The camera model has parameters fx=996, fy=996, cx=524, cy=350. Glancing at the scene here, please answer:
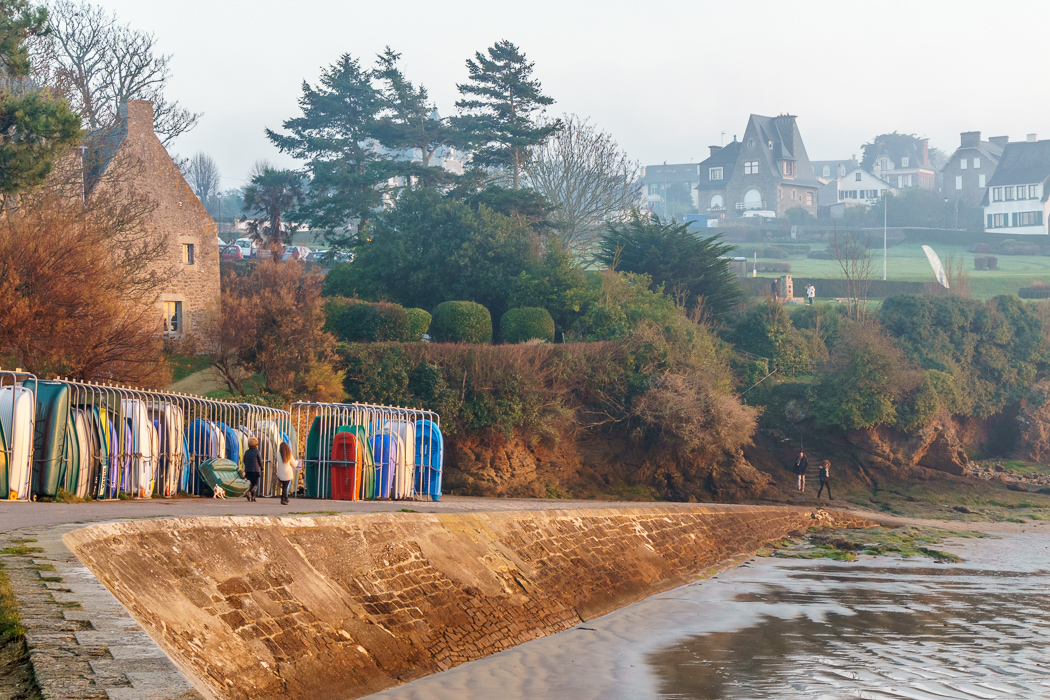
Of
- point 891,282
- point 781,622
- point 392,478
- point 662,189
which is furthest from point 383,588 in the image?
point 662,189

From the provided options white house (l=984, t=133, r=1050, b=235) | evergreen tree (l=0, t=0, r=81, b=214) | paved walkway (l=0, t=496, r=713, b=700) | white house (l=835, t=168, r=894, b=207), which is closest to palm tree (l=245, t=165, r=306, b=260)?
evergreen tree (l=0, t=0, r=81, b=214)

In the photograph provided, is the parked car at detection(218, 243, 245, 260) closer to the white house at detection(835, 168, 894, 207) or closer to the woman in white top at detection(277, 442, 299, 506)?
the woman in white top at detection(277, 442, 299, 506)

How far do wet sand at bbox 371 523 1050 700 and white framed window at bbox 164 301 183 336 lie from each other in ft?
80.6

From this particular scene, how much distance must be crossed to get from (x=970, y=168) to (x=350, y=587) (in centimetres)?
12602

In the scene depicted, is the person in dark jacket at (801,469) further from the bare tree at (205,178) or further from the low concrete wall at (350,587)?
the bare tree at (205,178)

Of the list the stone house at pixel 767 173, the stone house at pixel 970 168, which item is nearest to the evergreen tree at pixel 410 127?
the stone house at pixel 767 173

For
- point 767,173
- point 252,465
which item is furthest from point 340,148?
point 767,173

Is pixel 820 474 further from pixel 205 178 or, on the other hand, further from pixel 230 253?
pixel 205 178

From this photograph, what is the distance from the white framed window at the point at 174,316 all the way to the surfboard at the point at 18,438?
22.5 m

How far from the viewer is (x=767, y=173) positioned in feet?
381

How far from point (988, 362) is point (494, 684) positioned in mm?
36762

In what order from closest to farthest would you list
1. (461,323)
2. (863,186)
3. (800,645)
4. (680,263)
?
1. (800,645)
2. (461,323)
3. (680,263)
4. (863,186)

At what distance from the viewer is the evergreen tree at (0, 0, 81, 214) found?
22125 mm

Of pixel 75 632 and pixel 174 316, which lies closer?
pixel 75 632
